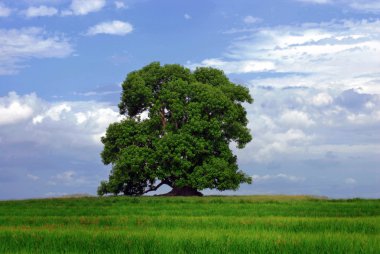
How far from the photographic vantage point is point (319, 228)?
701 inches

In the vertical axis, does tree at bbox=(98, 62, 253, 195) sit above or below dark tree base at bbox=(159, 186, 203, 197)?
above

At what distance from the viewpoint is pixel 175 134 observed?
46.8 metres

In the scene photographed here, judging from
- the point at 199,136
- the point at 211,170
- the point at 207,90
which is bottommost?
the point at 211,170

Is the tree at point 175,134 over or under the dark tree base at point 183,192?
over

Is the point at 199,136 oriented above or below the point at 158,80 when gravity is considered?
below

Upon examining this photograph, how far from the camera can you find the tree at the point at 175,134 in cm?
4684

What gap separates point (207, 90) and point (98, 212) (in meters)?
23.7

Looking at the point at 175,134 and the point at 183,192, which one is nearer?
the point at 175,134

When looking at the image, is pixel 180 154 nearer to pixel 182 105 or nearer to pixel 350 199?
pixel 182 105

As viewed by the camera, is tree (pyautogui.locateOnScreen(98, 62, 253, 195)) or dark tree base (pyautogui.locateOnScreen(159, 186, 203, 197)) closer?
tree (pyautogui.locateOnScreen(98, 62, 253, 195))

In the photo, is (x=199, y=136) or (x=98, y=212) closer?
(x=98, y=212)

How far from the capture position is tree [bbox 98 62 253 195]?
46844 mm

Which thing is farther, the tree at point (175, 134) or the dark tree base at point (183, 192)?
the dark tree base at point (183, 192)

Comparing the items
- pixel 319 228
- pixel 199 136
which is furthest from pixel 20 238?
pixel 199 136
